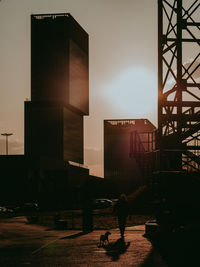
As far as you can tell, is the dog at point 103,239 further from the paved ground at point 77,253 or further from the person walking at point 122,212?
the person walking at point 122,212

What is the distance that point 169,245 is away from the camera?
18.4m

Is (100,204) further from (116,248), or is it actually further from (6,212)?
(116,248)

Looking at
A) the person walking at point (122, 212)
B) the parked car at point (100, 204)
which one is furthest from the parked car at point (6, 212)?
the person walking at point (122, 212)

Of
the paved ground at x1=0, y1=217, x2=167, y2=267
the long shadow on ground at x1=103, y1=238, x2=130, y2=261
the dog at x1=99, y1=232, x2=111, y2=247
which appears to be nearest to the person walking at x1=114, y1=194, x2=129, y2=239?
the paved ground at x1=0, y1=217, x2=167, y2=267

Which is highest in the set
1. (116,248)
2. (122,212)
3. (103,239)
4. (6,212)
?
(122,212)

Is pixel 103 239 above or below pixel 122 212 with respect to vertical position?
below

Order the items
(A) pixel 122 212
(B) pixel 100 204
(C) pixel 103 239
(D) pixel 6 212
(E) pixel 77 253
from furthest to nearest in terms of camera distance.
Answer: (B) pixel 100 204
(D) pixel 6 212
(A) pixel 122 212
(C) pixel 103 239
(E) pixel 77 253

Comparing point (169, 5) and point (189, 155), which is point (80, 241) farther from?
point (169, 5)

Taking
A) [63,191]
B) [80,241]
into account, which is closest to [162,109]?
[80,241]

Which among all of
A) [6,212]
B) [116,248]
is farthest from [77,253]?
[6,212]

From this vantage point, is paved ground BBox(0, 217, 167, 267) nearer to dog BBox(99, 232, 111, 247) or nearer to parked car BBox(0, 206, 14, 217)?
dog BBox(99, 232, 111, 247)

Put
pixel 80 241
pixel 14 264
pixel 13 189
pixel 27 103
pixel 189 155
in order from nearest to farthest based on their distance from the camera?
pixel 14 264 → pixel 80 241 → pixel 189 155 → pixel 13 189 → pixel 27 103

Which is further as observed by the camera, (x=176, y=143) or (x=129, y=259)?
(x=176, y=143)

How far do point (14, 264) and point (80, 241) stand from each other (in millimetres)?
6659
